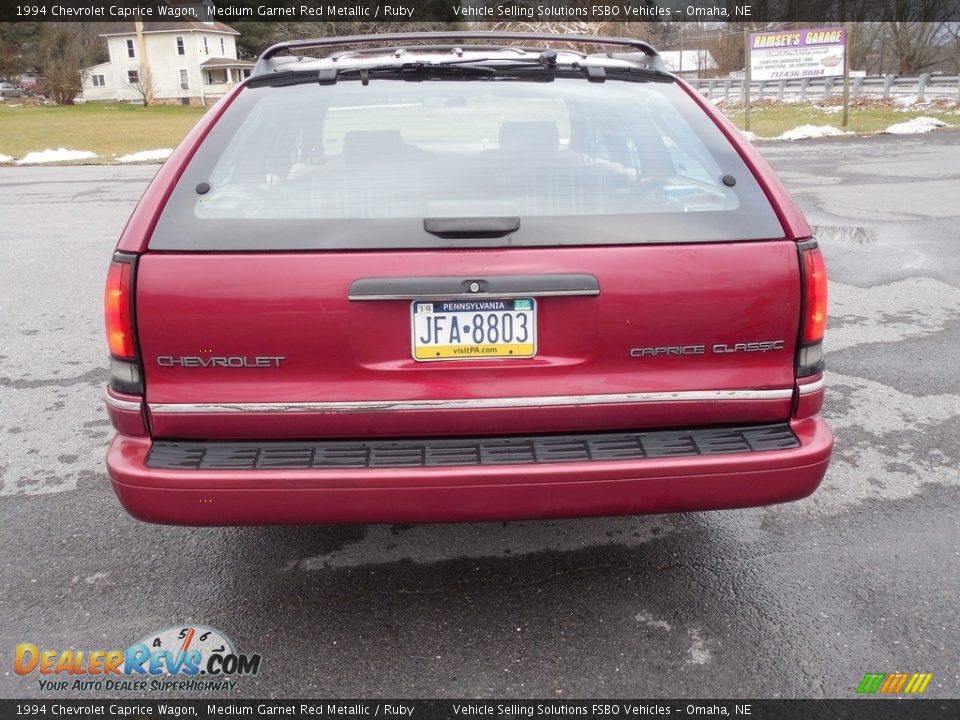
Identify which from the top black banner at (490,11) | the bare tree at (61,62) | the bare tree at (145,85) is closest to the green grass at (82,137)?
the top black banner at (490,11)

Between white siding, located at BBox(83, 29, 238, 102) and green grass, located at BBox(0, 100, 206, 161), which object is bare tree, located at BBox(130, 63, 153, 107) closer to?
white siding, located at BBox(83, 29, 238, 102)

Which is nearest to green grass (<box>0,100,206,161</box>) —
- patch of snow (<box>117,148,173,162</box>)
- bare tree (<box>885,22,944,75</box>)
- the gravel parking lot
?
patch of snow (<box>117,148,173,162</box>)

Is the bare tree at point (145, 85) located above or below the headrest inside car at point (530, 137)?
above

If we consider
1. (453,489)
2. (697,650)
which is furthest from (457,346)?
(697,650)

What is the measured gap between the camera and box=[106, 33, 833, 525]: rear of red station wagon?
7.17ft

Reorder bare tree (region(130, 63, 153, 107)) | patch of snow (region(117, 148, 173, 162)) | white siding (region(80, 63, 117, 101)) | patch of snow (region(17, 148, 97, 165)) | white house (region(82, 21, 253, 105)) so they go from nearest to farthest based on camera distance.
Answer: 1. patch of snow (region(117, 148, 173, 162))
2. patch of snow (region(17, 148, 97, 165))
3. bare tree (region(130, 63, 153, 107))
4. white house (region(82, 21, 253, 105))
5. white siding (region(80, 63, 117, 101))

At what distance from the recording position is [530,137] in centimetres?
254

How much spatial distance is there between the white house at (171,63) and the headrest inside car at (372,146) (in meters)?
72.0

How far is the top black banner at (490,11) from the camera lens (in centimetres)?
3469

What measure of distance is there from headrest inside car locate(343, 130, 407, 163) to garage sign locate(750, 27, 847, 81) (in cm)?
2318

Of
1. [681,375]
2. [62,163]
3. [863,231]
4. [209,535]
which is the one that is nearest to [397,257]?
[681,375]

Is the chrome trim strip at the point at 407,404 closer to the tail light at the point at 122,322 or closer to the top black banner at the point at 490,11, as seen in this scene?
the tail light at the point at 122,322

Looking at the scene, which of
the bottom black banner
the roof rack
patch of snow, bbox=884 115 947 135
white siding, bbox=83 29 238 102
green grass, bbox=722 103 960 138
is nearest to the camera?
the bottom black banner

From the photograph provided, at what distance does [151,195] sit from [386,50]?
1.34 metres
